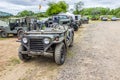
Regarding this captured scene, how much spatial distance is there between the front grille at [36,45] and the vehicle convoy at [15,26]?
8290 mm

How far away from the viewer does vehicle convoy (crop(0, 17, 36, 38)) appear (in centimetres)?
1515

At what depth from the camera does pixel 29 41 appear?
22.5 ft

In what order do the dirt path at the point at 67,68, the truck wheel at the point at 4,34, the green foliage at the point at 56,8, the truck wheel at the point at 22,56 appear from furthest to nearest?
the green foliage at the point at 56,8 < the truck wheel at the point at 4,34 < the truck wheel at the point at 22,56 < the dirt path at the point at 67,68

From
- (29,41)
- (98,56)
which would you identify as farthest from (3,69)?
(98,56)

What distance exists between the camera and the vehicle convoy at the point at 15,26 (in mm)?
15148

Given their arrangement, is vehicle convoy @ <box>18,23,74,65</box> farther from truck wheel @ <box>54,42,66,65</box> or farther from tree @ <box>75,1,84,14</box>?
tree @ <box>75,1,84,14</box>

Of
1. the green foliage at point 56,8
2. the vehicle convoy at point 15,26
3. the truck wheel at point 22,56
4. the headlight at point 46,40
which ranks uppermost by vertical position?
the green foliage at point 56,8

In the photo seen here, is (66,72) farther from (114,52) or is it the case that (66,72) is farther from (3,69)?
(114,52)

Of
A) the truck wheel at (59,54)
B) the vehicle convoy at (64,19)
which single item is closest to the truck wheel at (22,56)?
the truck wheel at (59,54)

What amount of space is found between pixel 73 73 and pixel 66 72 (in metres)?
0.24

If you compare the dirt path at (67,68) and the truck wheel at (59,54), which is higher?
the truck wheel at (59,54)

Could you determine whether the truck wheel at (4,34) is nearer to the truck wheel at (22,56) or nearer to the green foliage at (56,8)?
the truck wheel at (22,56)

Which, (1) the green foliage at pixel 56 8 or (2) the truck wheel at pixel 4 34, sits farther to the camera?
(1) the green foliage at pixel 56 8

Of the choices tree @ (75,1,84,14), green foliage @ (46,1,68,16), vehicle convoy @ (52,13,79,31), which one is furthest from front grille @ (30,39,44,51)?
tree @ (75,1,84,14)
